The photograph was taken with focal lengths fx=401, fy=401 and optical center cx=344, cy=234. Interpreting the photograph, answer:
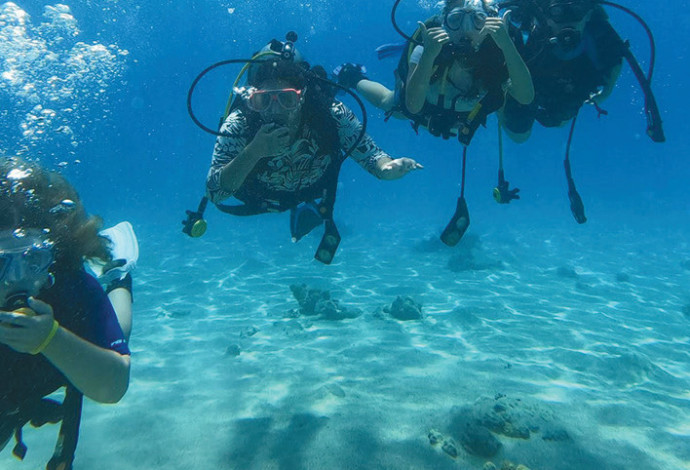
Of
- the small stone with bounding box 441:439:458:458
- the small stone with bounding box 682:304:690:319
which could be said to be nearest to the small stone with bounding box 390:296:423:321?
the small stone with bounding box 441:439:458:458

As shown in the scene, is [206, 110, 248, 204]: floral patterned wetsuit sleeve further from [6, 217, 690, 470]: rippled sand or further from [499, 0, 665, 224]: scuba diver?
[499, 0, 665, 224]: scuba diver

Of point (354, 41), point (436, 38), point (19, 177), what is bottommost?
point (19, 177)

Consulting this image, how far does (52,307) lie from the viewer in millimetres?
2691

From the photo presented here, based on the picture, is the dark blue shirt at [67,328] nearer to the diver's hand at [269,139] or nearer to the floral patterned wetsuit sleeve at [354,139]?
the diver's hand at [269,139]

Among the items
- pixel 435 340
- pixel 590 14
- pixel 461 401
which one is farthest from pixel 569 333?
pixel 590 14

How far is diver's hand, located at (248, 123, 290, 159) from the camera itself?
4195 millimetres

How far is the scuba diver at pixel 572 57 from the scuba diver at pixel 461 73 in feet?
2.66

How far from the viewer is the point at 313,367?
795 centimetres

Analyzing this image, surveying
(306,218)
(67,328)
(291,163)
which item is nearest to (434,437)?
(306,218)

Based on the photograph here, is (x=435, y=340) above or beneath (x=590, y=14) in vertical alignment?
Result: beneath

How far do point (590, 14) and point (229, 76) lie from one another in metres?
71.2

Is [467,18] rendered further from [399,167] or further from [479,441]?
[479,441]

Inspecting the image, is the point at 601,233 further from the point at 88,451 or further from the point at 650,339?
the point at 88,451

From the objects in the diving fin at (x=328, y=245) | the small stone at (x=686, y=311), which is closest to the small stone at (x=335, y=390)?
the diving fin at (x=328, y=245)
